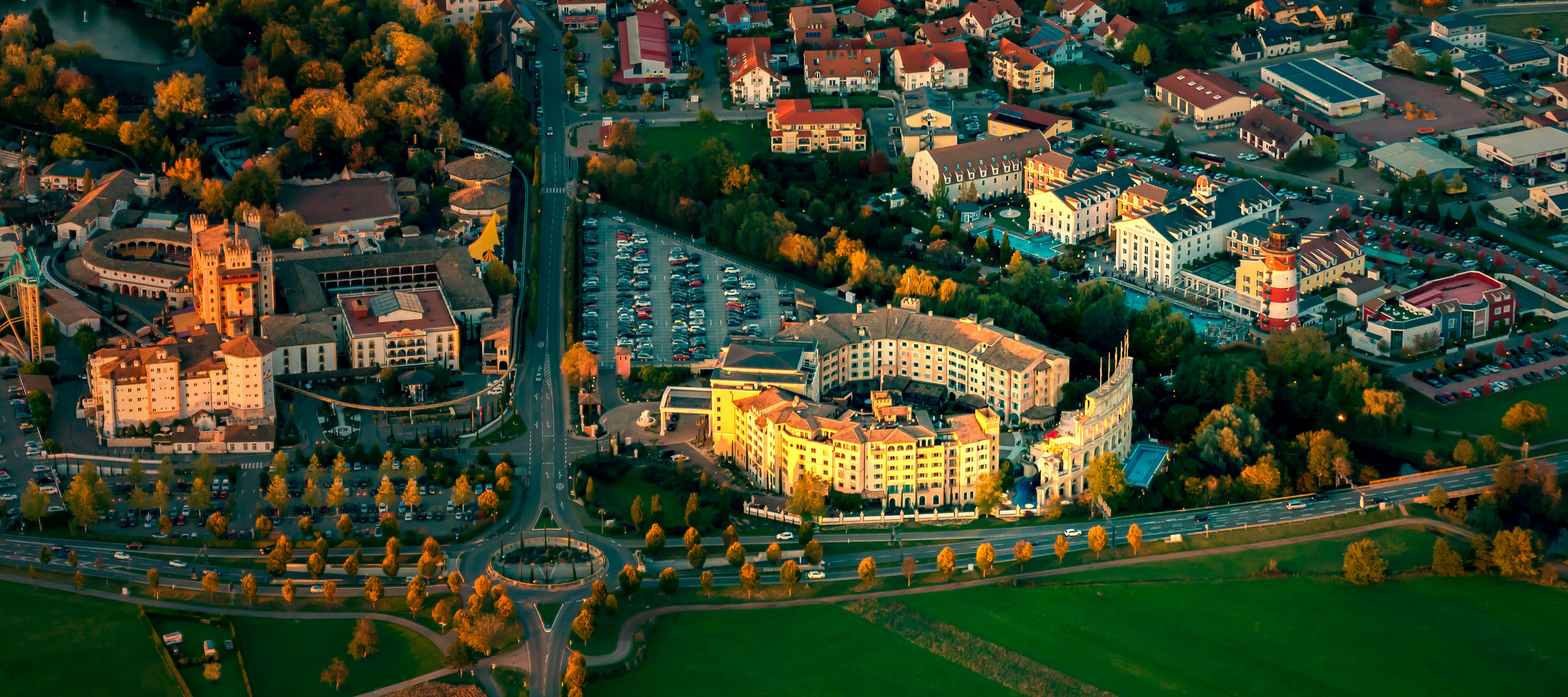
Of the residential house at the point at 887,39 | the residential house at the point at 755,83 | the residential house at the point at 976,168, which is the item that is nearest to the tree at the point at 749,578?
the residential house at the point at 976,168

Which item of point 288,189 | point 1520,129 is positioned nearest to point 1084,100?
point 1520,129

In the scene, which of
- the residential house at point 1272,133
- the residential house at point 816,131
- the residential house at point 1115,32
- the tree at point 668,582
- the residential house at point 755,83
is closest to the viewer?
the tree at point 668,582

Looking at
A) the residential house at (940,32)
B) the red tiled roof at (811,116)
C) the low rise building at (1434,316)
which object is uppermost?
the residential house at (940,32)

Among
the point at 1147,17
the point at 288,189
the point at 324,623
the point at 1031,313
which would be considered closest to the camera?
the point at 324,623

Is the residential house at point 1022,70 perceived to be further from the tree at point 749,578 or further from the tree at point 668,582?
the tree at point 668,582

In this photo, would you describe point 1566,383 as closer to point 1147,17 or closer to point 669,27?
point 1147,17

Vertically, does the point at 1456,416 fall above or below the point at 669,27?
below

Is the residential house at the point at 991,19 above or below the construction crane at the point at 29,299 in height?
above
